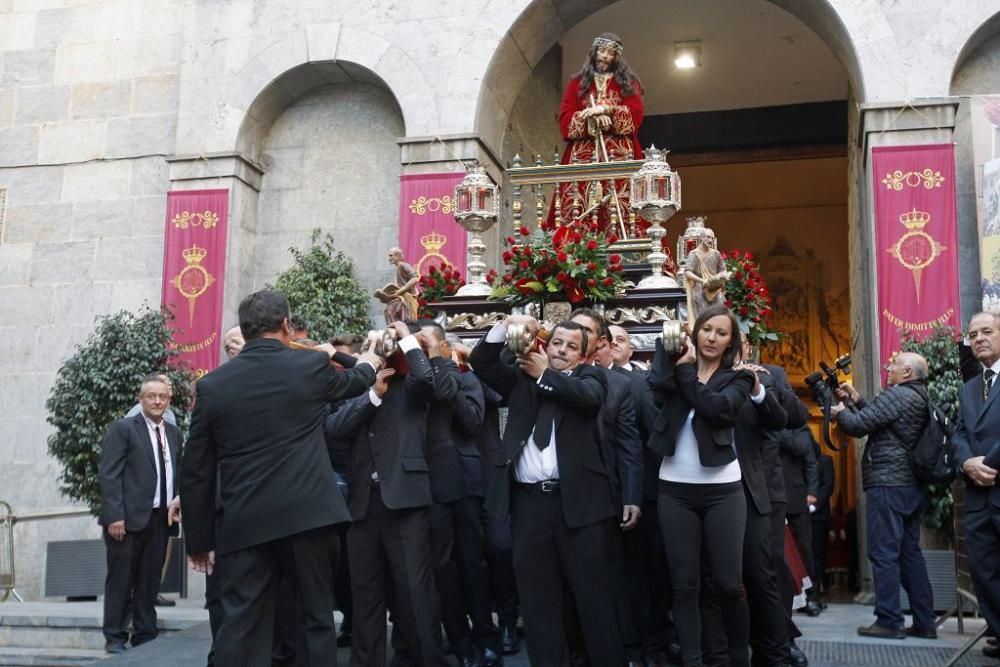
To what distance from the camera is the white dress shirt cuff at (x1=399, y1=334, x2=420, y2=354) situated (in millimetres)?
5164

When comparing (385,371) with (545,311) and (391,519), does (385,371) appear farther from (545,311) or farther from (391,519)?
(545,311)

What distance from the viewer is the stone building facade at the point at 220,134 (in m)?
11.5

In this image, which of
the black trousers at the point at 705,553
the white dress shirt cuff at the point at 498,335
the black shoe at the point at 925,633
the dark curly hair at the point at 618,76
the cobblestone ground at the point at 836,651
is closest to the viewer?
the black trousers at the point at 705,553

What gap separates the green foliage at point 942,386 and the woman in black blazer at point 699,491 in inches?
150

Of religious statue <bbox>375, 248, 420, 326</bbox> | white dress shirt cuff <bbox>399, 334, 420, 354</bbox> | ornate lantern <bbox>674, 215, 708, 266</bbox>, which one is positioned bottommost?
white dress shirt cuff <bbox>399, 334, 420, 354</bbox>

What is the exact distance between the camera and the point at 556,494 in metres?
4.84

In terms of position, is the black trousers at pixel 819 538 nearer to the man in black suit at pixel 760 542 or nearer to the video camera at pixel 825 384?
the video camera at pixel 825 384

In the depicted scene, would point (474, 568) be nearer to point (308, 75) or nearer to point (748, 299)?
point (748, 299)

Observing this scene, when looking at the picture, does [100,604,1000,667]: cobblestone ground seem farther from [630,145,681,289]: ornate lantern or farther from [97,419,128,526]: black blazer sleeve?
[630,145,681,289]: ornate lantern

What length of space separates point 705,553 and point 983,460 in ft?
6.19

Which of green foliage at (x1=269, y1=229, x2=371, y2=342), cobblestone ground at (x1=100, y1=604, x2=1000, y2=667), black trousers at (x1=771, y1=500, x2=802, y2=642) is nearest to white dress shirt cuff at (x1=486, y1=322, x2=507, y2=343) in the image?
black trousers at (x1=771, y1=500, x2=802, y2=642)

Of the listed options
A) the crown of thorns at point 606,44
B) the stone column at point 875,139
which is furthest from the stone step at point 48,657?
the crown of thorns at point 606,44

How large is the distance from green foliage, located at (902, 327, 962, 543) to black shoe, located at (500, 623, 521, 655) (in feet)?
12.5

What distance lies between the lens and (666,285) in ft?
25.4
